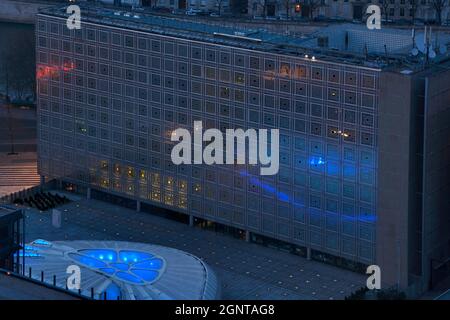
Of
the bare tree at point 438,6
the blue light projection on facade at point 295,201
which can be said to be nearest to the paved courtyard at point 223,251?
the blue light projection on facade at point 295,201

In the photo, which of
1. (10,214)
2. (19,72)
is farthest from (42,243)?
(19,72)

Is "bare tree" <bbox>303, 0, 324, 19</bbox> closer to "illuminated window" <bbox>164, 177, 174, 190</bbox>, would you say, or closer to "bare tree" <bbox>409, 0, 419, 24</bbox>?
"bare tree" <bbox>409, 0, 419, 24</bbox>

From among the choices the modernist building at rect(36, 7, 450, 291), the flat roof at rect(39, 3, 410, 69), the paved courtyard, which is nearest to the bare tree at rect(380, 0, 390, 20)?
the flat roof at rect(39, 3, 410, 69)

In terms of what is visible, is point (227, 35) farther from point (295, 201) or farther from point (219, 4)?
point (219, 4)

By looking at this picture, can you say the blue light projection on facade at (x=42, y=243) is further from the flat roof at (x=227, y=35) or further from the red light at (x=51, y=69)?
the red light at (x=51, y=69)
